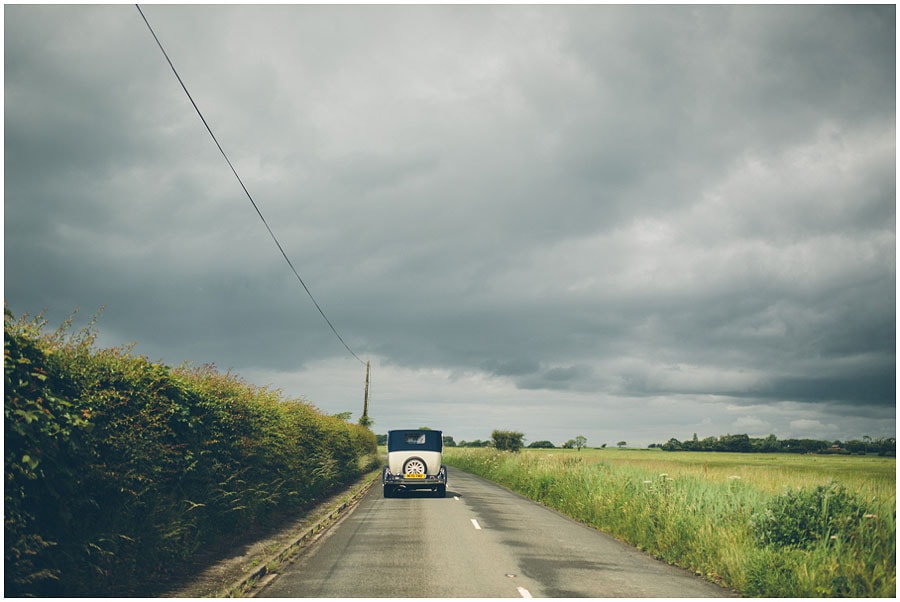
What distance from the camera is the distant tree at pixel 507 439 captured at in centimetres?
8725

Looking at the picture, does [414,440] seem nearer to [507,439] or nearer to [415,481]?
[415,481]

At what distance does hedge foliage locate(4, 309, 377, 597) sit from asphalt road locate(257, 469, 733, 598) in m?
1.79

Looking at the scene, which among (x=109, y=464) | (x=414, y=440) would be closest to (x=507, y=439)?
(x=414, y=440)

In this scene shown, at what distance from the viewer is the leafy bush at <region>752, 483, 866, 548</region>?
1008 cm

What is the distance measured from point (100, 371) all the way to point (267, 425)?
21.9 feet

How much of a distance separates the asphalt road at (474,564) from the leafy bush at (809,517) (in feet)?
4.43

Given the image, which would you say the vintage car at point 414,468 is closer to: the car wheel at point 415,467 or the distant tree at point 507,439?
the car wheel at point 415,467

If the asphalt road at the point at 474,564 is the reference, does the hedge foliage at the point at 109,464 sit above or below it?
above

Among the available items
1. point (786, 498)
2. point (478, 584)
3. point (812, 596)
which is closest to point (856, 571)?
point (812, 596)

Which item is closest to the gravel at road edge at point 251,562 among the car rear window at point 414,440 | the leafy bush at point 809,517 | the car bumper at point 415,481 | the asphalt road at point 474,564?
the asphalt road at point 474,564

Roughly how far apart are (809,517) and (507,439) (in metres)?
79.6

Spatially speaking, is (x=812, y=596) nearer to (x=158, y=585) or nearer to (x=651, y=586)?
(x=651, y=586)

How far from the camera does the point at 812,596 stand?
8.82 m

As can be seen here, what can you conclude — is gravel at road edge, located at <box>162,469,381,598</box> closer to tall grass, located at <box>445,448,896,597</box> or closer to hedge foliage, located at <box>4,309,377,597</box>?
hedge foliage, located at <box>4,309,377,597</box>
